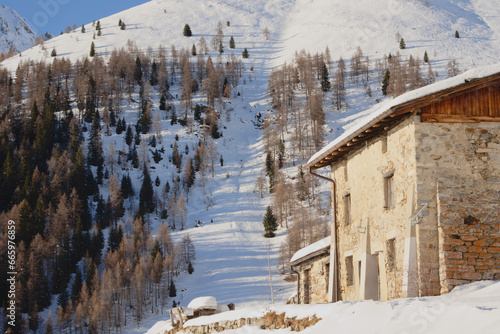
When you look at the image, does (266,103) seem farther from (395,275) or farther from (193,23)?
(395,275)

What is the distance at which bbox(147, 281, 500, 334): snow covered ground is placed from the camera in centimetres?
841

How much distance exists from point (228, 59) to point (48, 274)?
3231 inches

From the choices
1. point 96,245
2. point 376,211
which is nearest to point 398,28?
point 96,245

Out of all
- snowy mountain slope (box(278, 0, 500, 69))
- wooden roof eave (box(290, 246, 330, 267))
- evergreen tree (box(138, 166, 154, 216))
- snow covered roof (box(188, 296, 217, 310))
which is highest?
snowy mountain slope (box(278, 0, 500, 69))

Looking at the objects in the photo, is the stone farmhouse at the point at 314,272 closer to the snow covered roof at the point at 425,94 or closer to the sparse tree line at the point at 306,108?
the snow covered roof at the point at 425,94

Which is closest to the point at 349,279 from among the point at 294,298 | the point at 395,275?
the point at 395,275

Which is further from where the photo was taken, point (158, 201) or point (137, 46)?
point (137, 46)

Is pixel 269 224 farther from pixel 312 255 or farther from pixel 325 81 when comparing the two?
pixel 312 255

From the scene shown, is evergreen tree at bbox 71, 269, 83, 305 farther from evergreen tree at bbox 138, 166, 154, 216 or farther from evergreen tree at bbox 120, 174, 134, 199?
evergreen tree at bbox 120, 174, 134, 199

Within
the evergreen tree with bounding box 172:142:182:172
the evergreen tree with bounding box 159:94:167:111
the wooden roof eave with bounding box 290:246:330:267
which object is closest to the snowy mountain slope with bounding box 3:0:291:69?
the evergreen tree with bounding box 159:94:167:111

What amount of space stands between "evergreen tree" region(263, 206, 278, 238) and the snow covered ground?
216 feet

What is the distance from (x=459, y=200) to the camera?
1373 centimetres

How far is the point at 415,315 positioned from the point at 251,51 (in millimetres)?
145166

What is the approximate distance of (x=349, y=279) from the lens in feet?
60.5
